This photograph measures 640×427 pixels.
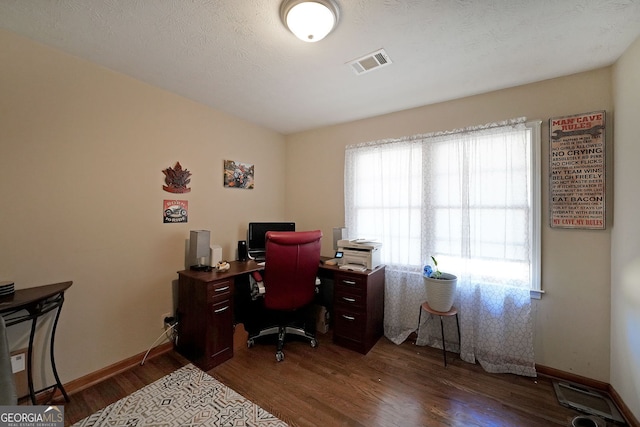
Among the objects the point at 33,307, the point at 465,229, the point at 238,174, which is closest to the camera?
the point at 33,307

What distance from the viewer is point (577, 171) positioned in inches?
77.0

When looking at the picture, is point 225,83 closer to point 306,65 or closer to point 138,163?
point 306,65

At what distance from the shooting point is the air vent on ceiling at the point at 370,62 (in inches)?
70.6

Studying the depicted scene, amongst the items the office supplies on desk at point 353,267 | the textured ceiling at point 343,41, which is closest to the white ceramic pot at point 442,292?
the office supplies on desk at point 353,267

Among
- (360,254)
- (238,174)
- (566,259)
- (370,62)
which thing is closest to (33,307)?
(238,174)

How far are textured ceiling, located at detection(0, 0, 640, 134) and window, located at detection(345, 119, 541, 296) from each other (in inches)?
21.1

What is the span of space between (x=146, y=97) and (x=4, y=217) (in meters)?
1.36

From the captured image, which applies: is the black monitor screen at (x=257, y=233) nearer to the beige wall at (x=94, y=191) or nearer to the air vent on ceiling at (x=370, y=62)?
the beige wall at (x=94, y=191)

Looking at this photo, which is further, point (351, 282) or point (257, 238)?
point (257, 238)

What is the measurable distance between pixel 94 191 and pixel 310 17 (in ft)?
6.80

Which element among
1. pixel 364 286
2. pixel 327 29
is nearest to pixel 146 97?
pixel 327 29

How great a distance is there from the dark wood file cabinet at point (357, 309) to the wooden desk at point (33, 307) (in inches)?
85.5

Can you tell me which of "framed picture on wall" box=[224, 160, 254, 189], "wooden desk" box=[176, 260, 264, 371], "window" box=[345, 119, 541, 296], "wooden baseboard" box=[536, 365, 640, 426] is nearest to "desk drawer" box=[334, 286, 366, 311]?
"window" box=[345, 119, 541, 296]

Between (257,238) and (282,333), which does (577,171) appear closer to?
(282,333)
